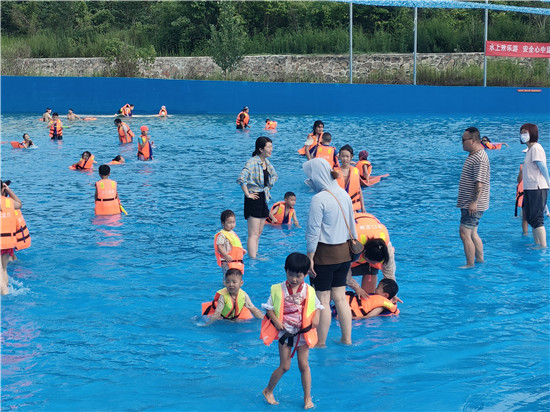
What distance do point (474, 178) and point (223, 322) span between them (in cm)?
374

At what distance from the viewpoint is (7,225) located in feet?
29.1

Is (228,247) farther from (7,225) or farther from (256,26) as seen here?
(256,26)

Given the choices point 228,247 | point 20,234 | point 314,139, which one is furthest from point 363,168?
point 20,234

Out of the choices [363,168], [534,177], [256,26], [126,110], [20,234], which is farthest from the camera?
[256,26]

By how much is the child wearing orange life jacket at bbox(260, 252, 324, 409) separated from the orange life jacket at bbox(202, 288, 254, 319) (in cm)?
196

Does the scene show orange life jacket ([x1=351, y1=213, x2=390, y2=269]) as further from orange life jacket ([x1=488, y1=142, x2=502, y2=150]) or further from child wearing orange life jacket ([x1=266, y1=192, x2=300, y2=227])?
orange life jacket ([x1=488, y1=142, x2=502, y2=150])

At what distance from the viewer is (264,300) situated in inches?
343

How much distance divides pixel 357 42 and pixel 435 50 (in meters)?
4.28

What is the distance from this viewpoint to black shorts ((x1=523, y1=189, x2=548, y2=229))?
1037 cm

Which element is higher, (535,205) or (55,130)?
(55,130)

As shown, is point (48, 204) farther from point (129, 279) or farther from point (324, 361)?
point (324, 361)

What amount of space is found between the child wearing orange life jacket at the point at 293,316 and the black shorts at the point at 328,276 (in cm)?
95

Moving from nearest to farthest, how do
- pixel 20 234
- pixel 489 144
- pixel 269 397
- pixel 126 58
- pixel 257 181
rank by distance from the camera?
pixel 269 397 → pixel 20 234 → pixel 257 181 → pixel 489 144 → pixel 126 58

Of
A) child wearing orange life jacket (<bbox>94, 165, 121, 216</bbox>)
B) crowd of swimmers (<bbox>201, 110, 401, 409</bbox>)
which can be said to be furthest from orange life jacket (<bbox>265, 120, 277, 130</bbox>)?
crowd of swimmers (<bbox>201, 110, 401, 409</bbox>)
